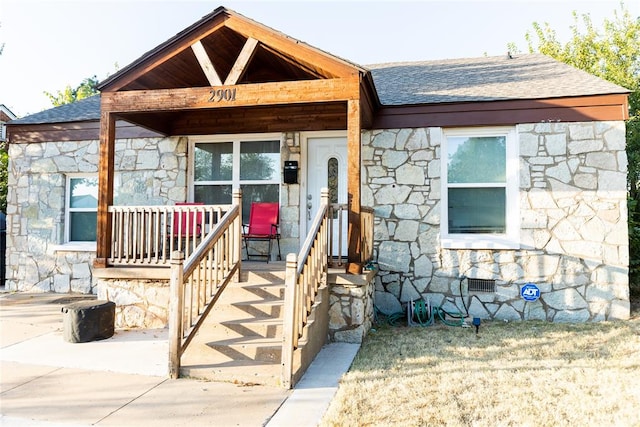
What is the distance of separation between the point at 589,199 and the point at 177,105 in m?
5.58

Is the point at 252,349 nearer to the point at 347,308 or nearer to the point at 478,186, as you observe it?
the point at 347,308

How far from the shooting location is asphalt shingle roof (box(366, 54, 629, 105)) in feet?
18.7

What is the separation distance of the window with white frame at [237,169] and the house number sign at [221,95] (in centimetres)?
184

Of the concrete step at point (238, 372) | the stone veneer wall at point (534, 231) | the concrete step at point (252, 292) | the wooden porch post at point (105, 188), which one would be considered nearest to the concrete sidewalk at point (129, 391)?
the concrete step at point (238, 372)

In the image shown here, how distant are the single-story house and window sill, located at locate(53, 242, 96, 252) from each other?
0.11 feet

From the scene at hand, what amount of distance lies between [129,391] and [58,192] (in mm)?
5566

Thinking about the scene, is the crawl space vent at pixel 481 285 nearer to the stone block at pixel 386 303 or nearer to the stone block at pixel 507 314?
the stone block at pixel 507 314

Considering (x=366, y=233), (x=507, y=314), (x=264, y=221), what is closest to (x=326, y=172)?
(x=264, y=221)

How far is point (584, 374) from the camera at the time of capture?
10.9ft

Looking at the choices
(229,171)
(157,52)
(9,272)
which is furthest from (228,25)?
(9,272)

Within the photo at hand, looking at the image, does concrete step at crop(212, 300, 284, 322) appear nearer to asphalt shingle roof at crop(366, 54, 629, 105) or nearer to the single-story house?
the single-story house

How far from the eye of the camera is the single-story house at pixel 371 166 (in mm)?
4969

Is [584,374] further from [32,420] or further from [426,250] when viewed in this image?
[32,420]

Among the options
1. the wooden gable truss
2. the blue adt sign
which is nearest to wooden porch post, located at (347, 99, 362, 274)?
the wooden gable truss
